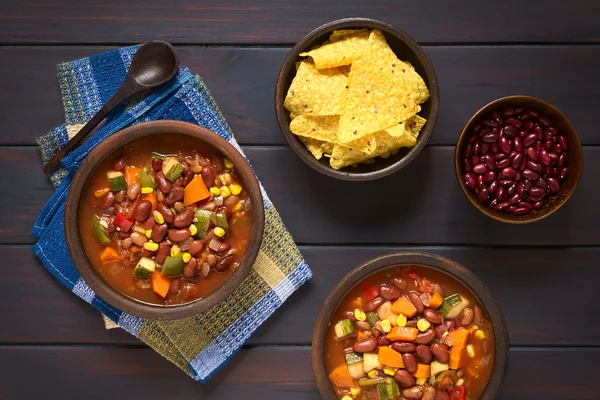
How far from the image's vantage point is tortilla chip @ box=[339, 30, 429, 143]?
2211mm

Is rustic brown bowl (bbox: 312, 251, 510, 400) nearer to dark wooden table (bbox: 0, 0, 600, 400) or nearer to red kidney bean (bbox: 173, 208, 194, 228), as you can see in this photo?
dark wooden table (bbox: 0, 0, 600, 400)

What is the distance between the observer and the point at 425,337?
219 cm

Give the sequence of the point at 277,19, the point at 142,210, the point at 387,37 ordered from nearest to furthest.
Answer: the point at 142,210 < the point at 387,37 < the point at 277,19

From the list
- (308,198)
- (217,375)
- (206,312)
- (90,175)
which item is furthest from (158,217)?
(217,375)

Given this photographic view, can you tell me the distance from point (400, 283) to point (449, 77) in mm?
755

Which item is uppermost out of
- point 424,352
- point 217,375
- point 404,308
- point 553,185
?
point 553,185

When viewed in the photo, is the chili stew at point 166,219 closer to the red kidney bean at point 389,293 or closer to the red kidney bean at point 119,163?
the red kidney bean at point 119,163

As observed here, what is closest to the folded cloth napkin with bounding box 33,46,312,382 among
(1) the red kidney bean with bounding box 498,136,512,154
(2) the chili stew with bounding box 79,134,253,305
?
(2) the chili stew with bounding box 79,134,253,305

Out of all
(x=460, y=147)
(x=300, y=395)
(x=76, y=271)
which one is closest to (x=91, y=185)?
(x=76, y=271)

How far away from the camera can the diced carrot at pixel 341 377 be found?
88.4 inches

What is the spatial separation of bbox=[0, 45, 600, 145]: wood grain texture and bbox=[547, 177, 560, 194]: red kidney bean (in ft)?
0.97

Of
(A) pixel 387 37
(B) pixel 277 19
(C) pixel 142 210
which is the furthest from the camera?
(B) pixel 277 19

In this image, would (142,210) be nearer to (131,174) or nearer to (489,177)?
(131,174)

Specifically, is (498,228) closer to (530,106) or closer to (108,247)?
(530,106)
